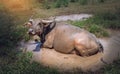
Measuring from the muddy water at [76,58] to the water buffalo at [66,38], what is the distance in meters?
0.16

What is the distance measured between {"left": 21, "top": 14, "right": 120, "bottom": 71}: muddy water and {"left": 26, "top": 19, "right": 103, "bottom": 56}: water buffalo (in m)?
0.16

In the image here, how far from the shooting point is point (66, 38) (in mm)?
8578

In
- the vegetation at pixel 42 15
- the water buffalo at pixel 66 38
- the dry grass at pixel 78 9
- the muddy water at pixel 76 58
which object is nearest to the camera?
the vegetation at pixel 42 15

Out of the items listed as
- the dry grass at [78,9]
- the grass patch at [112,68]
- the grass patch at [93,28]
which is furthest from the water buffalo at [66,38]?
the dry grass at [78,9]

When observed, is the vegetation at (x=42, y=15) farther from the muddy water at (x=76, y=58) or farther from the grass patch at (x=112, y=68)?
the muddy water at (x=76, y=58)

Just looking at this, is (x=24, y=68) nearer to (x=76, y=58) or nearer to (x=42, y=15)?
(x=76, y=58)

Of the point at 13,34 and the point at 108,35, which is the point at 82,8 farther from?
the point at 13,34

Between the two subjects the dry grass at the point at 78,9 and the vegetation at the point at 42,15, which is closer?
the vegetation at the point at 42,15

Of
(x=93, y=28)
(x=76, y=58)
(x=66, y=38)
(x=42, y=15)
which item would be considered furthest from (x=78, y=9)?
(x=76, y=58)

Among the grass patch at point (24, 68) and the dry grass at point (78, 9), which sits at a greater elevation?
the grass patch at point (24, 68)

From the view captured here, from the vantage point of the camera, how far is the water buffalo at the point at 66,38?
8.18m

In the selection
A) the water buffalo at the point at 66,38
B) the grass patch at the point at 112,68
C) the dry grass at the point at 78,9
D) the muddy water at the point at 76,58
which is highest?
the water buffalo at the point at 66,38

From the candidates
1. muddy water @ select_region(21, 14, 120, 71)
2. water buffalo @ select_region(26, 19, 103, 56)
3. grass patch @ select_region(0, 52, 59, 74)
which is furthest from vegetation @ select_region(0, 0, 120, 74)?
water buffalo @ select_region(26, 19, 103, 56)

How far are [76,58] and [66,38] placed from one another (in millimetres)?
696
